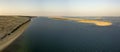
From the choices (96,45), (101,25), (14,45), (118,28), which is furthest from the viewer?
(101,25)

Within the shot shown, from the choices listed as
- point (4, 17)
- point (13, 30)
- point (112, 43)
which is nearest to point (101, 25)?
point (112, 43)

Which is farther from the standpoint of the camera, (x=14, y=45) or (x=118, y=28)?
(x=118, y=28)

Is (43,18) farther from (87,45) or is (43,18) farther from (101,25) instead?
(87,45)

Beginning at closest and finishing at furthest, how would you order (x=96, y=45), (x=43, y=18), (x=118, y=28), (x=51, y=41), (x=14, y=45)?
(x=14, y=45), (x=96, y=45), (x=51, y=41), (x=118, y=28), (x=43, y=18)

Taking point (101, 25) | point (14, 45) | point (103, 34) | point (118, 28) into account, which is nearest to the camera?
point (14, 45)

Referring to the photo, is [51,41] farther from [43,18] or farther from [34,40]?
[43,18]

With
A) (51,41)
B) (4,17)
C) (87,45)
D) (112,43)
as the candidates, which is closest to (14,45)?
(51,41)

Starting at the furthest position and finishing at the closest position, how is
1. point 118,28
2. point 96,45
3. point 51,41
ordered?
point 118,28
point 51,41
point 96,45

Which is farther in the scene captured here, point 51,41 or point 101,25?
point 101,25

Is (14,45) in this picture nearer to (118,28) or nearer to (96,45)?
(96,45)
